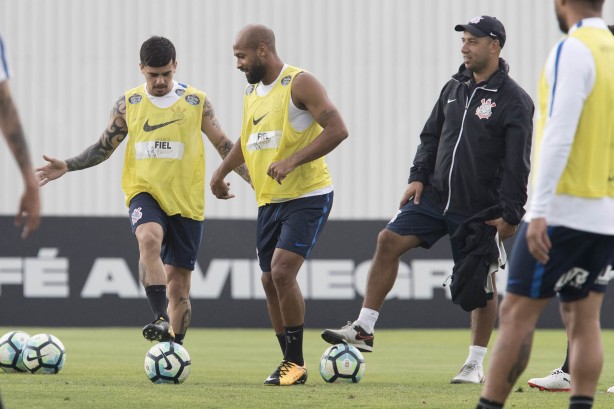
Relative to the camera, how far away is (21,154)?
533 cm

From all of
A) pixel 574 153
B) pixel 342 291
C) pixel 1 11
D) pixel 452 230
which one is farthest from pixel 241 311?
pixel 574 153

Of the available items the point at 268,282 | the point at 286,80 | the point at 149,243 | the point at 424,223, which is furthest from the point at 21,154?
the point at 424,223

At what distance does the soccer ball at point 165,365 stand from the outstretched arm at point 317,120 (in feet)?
4.46

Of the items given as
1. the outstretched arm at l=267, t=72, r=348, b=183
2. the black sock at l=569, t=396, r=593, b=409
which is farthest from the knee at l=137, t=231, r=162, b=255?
the black sock at l=569, t=396, r=593, b=409

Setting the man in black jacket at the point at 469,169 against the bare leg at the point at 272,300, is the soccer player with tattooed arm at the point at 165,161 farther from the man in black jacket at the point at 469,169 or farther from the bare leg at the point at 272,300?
the man in black jacket at the point at 469,169

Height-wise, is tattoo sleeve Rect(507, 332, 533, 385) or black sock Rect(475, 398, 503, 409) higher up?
tattoo sleeve Rect(507, 332, 533, 385)

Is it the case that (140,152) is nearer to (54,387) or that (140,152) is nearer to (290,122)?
(290,122)

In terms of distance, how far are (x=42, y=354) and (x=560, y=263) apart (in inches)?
188

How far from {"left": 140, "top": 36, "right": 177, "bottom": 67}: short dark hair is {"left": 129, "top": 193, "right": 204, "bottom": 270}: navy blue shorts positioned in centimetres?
100

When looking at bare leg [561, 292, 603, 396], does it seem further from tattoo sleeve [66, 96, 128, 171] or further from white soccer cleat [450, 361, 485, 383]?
tattoo sleeve [66, 96, 128, 171]

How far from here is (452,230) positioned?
8.71 meters

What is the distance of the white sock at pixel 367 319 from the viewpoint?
8.67 meters

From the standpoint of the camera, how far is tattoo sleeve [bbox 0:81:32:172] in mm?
5223

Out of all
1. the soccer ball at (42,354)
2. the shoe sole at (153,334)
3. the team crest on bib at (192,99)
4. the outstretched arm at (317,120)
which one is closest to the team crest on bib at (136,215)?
the team crest on bib at (192,99)
